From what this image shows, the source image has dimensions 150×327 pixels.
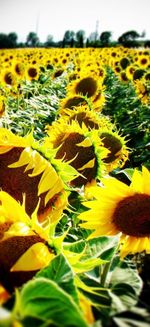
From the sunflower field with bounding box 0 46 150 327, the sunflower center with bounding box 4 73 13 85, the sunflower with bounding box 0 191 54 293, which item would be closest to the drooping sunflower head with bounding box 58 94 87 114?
the sunflower field with bounding box 0 46 150 327

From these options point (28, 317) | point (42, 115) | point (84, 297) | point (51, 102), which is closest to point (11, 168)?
point (84, 297)

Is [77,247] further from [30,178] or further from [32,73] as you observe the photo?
[32,73]

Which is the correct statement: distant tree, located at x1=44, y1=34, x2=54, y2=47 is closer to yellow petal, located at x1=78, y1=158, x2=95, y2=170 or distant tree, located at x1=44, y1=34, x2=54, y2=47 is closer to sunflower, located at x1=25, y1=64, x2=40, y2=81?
sunflower, located at x1=25, y1=64, x2=40, y2=81

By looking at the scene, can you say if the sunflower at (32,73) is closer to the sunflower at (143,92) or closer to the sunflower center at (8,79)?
the sunflower center at (8,79)

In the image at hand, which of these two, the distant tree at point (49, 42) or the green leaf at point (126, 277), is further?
the distant tree at point (49, 42)

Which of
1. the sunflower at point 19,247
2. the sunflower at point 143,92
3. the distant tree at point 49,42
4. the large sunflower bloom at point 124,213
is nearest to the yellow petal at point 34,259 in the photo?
the sunflower at point 19,247

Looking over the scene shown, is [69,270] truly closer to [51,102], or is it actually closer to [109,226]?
[109,226]

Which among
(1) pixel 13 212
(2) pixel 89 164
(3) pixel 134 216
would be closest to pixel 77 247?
(1) pixel 13 212
